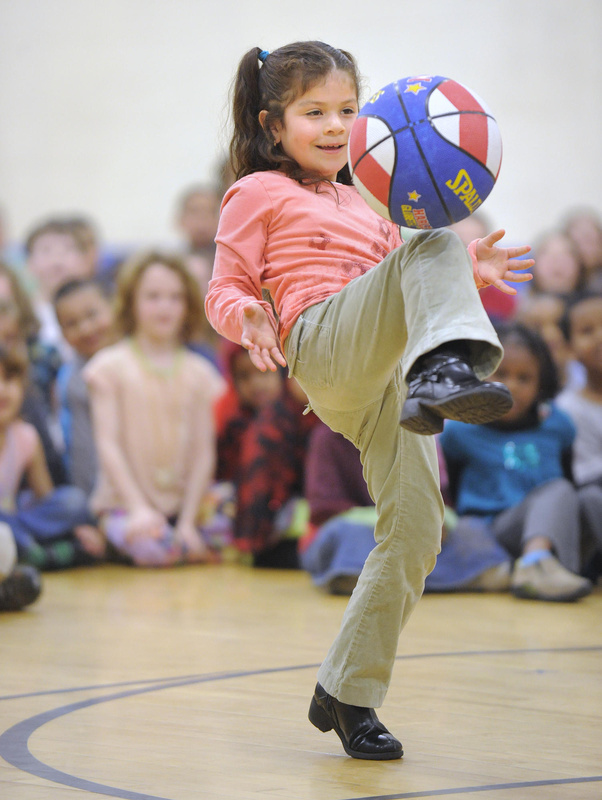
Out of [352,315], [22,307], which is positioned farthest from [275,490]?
[352,315]

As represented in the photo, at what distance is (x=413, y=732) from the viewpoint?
1998mm

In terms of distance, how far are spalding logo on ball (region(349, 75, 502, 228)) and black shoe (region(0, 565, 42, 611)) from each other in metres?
2.10

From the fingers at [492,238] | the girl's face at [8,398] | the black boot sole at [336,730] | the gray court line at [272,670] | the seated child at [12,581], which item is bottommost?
the seated child at [12,581]

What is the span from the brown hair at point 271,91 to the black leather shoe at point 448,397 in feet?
2.26

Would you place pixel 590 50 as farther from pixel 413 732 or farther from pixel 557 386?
pixel 413 732

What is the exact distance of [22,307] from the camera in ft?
18.7

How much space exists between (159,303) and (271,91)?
3.20m

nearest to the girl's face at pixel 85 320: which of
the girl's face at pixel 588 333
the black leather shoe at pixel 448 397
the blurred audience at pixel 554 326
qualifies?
the blurred audience at pixel 554 326

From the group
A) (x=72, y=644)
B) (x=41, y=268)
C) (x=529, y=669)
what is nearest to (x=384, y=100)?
(x=529, y=669)

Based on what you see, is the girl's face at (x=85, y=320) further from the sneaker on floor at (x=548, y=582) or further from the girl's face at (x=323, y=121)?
the girl's face at (x=323, y=121)

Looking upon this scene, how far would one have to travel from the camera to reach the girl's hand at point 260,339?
1.80 m

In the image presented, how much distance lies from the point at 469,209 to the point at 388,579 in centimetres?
66

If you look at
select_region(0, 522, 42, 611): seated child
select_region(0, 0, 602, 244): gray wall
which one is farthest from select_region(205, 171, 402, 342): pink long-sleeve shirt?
select_region(0, 0, 602, 244): gray wall

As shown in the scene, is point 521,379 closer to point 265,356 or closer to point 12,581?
point 12,581
